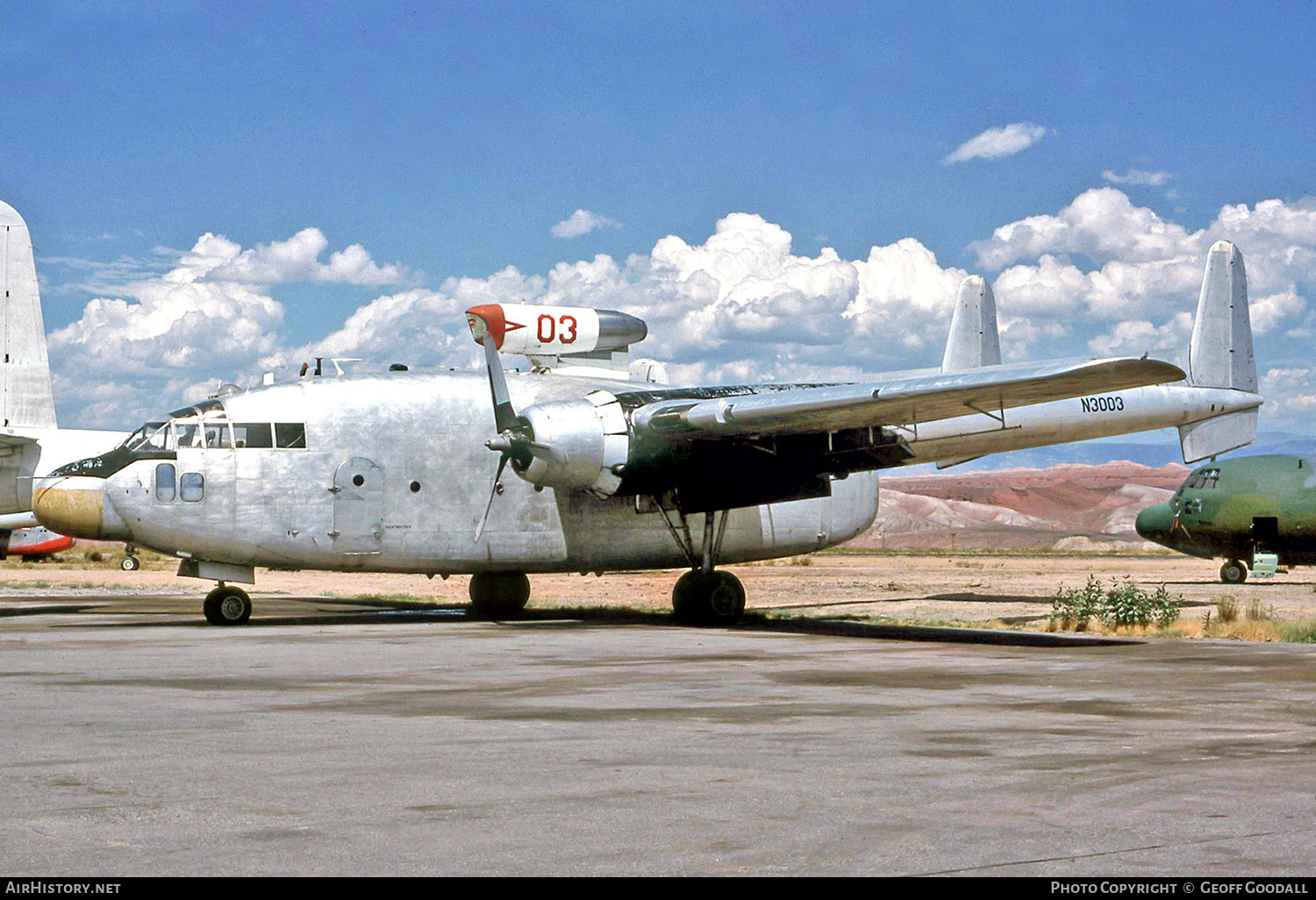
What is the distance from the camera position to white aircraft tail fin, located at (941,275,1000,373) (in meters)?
30.8

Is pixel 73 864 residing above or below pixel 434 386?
below

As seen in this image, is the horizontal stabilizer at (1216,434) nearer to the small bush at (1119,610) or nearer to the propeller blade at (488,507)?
the small bush at (1119,610)

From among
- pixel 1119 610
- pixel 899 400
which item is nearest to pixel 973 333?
pixel 1119 610

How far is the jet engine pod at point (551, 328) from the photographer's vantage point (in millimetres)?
25703

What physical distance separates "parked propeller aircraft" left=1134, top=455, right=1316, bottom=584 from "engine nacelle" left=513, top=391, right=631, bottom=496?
24.6m

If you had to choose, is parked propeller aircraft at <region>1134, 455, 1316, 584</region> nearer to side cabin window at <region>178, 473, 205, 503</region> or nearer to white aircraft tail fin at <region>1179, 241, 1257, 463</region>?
white aircraft tail fin at <region>1179, 241, 1257, 463</region>

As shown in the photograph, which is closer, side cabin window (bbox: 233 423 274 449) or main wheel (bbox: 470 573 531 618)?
side cabin window (bbox: 233 423 274 449)

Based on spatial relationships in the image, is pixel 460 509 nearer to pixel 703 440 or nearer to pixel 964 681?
pixel 703 440

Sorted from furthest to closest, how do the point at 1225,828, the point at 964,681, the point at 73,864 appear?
the point at 964,681 < the point at 1225,828 < the point at 73,864

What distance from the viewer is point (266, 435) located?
23.0m

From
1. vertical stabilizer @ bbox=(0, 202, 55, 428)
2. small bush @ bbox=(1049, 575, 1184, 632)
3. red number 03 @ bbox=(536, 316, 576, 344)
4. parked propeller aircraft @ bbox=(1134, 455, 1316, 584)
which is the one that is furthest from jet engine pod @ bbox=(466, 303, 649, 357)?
parked propeller aircraft @ bbox=(1134, 455, 1316, 584)

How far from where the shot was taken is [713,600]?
25.4 m

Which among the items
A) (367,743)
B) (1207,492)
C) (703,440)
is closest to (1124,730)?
(367,743)
